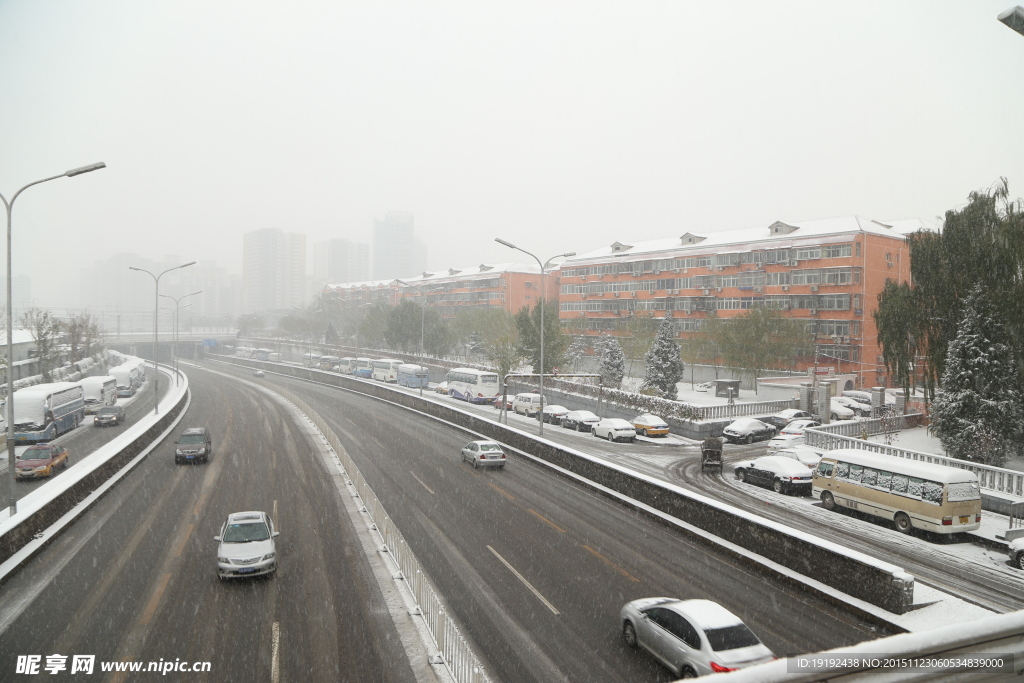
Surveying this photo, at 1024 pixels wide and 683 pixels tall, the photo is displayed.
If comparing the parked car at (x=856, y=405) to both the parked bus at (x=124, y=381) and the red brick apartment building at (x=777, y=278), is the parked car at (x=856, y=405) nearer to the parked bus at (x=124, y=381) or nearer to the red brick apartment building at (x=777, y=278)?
the red brick apartment building at (x=777, y=278)

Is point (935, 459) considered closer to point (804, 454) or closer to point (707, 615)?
point (804, 454)

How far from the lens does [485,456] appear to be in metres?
26.7

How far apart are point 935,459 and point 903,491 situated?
6786 mm

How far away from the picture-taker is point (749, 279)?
6500 centimetres

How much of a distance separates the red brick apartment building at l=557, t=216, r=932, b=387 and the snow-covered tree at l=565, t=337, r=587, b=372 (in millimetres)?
6210

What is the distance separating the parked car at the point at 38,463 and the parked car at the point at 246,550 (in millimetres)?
18587

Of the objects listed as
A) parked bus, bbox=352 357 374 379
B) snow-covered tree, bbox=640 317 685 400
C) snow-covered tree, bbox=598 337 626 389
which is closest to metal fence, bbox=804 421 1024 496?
snow-covered tree, bbox=640 317 685 400

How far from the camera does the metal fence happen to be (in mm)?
21688

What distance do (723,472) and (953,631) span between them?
23326 millimetres

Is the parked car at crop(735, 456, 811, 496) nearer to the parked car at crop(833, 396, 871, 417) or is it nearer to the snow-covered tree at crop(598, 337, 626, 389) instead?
the parked car at crop(833, 396, 871, 417)

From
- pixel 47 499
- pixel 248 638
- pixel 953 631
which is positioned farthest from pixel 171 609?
pixel 953 631

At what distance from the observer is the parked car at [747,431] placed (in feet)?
118

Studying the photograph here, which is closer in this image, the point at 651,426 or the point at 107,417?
the point at 651,426

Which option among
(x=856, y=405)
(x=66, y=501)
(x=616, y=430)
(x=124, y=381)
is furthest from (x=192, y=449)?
(x=856, y=405)
